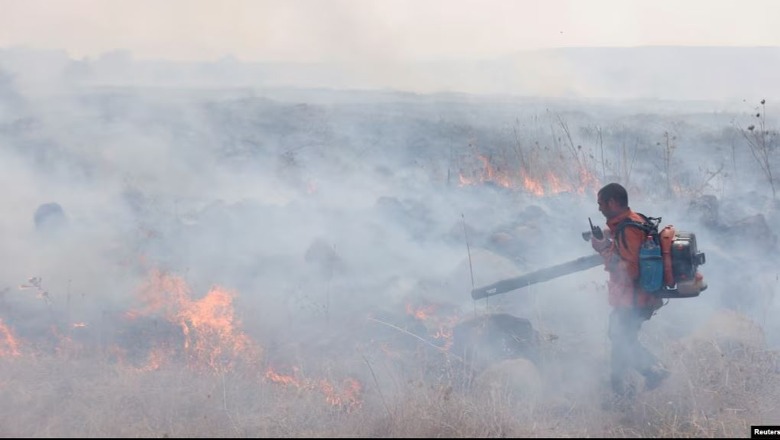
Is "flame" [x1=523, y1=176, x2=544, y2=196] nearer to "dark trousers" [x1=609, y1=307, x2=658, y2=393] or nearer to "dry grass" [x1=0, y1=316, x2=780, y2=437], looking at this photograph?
"dry grass" [x1=0, y1=316, x2=780, y2=437]

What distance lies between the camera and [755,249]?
7.29 metres

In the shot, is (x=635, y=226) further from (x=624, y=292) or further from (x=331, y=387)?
(x=331, y=387)

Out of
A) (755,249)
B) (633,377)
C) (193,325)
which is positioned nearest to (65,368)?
(193,325)

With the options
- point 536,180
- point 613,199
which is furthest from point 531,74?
point 613,199

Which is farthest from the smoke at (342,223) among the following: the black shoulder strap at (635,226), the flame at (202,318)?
the black shoulder strap at (635,226)

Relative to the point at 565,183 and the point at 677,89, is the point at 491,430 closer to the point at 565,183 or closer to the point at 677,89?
the point at 565,183

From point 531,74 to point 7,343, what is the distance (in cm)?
3769

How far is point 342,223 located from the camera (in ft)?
25.9

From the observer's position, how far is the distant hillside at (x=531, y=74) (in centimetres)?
2135

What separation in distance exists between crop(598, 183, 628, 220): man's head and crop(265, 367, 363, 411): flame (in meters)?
2.15

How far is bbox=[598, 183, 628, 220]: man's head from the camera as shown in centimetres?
449
